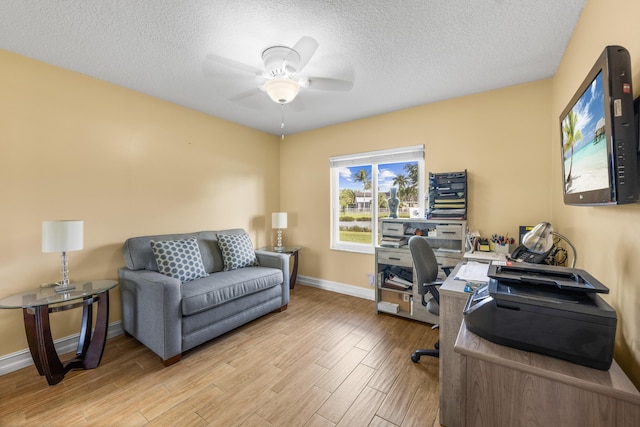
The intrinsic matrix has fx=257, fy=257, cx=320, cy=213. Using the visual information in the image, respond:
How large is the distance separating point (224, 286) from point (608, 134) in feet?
8.51

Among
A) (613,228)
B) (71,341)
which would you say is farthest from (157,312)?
(613,228)

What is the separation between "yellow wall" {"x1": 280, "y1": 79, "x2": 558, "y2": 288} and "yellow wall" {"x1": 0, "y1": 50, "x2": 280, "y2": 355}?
5.57 feet

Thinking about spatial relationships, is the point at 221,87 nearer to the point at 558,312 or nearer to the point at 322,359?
the point at 322,359

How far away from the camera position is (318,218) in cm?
396

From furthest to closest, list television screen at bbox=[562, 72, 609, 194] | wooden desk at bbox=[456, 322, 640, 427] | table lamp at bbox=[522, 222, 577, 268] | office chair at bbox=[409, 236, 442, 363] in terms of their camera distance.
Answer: office chair at bbox=[409, 236, 442, 363] < table lamp at bbox=[522, 222, 577, 268] < television screen at bbox=[562, 72, 609, 194] < wooden desk at bbox=[456, 322, 640, 427]

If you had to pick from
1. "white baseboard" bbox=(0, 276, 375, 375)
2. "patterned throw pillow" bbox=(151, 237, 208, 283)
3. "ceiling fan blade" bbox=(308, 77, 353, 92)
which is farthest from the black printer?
"white baseboard" bbox=(0, 276, 375, 375)

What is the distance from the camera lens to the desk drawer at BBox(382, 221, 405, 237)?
3.01m

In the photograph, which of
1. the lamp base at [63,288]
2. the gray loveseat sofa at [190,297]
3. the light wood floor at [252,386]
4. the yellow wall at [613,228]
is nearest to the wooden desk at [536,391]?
the yellow wall at [613,228]

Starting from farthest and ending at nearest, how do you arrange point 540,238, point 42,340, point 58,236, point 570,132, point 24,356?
point 24,356, point 58,236, point 42,340, point 570,132, point 540,238

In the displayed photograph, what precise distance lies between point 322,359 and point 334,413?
21.9 inches

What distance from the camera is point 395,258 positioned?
2932mm

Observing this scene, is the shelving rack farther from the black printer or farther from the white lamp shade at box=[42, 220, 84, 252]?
the white lamp shade at box=[42, 220, 84, 252]

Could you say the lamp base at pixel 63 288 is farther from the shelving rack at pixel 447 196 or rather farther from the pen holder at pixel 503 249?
the pen holder at pixel 503 249

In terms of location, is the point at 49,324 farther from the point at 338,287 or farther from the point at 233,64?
the point at 338,287
